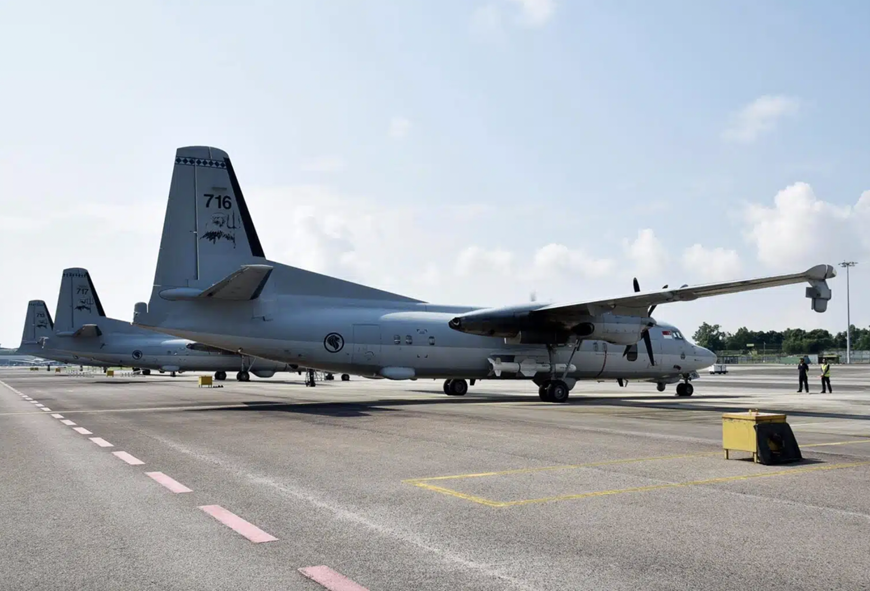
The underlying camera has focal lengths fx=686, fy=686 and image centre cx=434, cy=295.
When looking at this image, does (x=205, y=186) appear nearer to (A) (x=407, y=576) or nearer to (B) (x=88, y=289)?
(A) (x=407, y=576)

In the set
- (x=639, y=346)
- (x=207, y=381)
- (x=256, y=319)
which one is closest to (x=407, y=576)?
(x=256, y=319)

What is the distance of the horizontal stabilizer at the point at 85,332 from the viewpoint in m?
57.0

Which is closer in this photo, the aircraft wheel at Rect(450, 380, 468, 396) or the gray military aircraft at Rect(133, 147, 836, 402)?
the gray military aircraft at Rect(133, 147, 836, 402)

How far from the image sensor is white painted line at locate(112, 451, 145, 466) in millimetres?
10859

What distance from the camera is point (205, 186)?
23.5m

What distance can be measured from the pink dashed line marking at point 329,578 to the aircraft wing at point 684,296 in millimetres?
17847

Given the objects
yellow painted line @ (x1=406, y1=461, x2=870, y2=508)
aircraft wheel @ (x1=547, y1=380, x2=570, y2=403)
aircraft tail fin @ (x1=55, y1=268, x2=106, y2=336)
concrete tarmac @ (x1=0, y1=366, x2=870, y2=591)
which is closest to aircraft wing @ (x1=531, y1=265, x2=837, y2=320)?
aircraft wheel @ (x1=547, y1=380, x2=570, y2=403)

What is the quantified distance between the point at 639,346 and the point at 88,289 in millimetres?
47854

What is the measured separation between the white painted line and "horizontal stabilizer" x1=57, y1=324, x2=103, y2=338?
50190 millimetres

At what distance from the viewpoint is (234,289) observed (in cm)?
2245

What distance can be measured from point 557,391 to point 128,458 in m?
19.5

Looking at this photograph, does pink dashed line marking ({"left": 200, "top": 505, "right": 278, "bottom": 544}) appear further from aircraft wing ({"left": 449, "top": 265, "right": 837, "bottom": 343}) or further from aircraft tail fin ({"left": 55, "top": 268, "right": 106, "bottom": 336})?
aircraft tail fin ({"left": 55, "top": 268, "right": 106, "bottom": 336})

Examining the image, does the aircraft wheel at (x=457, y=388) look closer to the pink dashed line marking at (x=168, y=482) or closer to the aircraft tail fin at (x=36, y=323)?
the pink dashed line marking at (x=168, y=482)

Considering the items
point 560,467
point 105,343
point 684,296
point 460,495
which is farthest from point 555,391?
point 105,343
